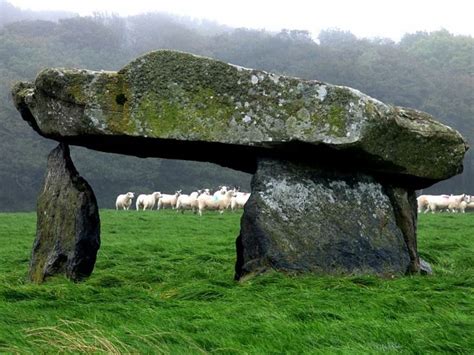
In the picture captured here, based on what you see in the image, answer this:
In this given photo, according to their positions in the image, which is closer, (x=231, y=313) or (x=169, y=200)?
(x=231, y=313)

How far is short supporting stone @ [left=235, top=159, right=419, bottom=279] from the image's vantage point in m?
9.59

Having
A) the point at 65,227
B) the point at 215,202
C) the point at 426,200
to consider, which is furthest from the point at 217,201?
the point at 65,227

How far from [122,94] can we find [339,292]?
3.52 metres

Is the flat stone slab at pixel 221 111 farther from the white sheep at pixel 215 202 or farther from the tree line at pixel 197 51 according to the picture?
the tree line at pixel 197 51

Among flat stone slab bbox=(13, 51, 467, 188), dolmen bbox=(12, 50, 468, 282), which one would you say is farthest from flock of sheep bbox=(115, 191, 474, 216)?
flat stone slab bbox=(13, 51, 467, 188)

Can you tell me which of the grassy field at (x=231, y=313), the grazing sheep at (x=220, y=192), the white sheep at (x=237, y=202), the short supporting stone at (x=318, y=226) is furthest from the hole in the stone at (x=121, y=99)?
the grazing sheep at (x=220, y=192)

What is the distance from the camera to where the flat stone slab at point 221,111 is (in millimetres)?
9570

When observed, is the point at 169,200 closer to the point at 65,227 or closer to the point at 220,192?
the point at 220,192

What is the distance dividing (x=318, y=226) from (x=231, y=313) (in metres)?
2.97

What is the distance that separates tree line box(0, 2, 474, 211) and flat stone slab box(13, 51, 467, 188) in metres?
40.1

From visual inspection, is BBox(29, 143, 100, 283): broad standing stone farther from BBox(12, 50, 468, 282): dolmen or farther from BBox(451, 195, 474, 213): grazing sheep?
BBox(451, 195, 474, 213): grazing sheep

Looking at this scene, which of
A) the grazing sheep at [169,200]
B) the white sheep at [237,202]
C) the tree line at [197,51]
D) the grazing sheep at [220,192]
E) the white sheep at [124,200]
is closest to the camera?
the white sheep at [237,202]

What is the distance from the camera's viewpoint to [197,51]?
8588 centimetres

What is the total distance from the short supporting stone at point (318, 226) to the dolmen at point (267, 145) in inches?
0.5
